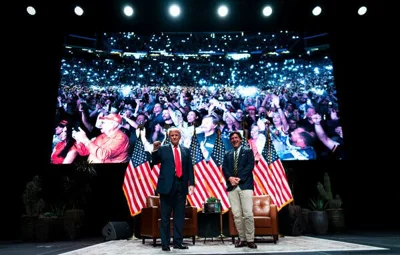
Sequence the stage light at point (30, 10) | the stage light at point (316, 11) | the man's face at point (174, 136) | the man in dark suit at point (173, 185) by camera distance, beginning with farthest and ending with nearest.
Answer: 1. the stage light at point (316, 11)
2. the stage light at point (30, 10)
3. the man's face at point (174, 136)
4. the man in dark suit at point (173, 185)

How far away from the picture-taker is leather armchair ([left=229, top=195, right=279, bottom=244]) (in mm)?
5566

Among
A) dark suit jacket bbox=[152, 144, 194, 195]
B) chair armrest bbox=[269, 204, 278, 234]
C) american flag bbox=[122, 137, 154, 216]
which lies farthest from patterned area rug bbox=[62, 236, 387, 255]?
american flag bbox=[122, 137, 154, 216]

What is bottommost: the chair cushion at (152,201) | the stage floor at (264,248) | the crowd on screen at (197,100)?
the stage floor at (264,248)

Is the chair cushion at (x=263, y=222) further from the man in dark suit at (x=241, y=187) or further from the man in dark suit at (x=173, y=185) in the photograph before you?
the man in dark suit at (x=173, y=185)

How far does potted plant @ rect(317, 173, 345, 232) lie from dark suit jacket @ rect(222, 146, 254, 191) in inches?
170

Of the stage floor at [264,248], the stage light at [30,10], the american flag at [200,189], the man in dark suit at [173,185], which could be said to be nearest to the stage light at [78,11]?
the stage light at [30,10]

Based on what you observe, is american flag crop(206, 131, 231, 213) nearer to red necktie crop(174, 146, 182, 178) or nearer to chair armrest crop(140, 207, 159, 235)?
chair armrest crop(140, 207, 159, 235)

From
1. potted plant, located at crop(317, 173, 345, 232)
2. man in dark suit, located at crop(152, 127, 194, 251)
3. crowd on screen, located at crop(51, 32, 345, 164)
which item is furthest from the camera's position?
crowd on screen, located at crop(51, 32, 345, 164)

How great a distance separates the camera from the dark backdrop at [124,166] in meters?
8.88

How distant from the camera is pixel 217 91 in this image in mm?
9031

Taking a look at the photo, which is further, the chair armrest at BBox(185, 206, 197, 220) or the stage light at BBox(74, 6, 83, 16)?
the stage light at BBox(74, 6, 83, 16)

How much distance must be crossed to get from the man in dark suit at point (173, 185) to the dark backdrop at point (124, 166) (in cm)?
448

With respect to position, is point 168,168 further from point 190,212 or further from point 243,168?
point 190,212

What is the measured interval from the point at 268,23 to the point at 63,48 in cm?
554
